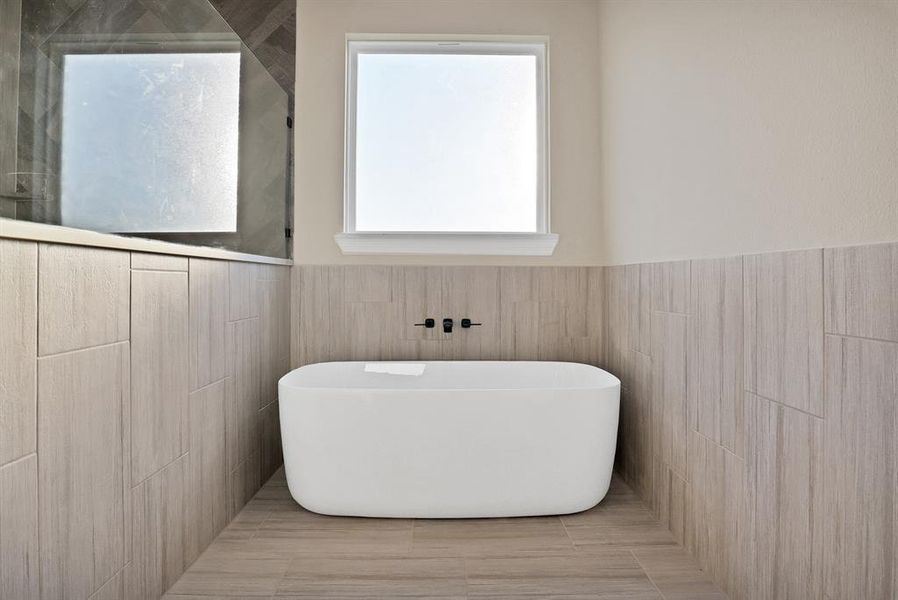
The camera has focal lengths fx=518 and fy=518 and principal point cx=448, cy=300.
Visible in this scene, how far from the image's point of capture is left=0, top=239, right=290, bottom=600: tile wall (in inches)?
37.4

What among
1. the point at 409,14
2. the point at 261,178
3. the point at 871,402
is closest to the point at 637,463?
the point at 871,402

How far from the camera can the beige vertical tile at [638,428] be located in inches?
82.0

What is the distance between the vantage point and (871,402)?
1.00 m

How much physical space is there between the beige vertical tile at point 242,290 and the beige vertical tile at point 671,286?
1611mm

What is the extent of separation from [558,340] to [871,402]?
1696 mm

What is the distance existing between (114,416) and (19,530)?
1.04 ft

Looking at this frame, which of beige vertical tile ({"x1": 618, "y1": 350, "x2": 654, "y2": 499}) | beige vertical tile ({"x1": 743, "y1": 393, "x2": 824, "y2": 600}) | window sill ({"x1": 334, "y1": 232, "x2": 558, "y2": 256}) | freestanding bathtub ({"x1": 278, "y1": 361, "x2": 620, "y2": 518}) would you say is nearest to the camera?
beige vertical tile ({"x1": 743, "y1": 393, "x2": 824, "y2": 600})

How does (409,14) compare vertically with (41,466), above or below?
above

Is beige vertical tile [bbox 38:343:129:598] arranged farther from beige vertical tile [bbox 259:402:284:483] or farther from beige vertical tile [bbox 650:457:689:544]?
beige vertical tile [bbox 650:457:689:544]

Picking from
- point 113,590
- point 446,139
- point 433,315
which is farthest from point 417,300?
point 113,590

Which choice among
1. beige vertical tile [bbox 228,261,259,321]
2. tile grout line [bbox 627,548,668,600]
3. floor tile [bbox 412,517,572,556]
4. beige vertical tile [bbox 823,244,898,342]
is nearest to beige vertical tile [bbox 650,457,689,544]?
tile grout line [bbox 627,548,668,600]

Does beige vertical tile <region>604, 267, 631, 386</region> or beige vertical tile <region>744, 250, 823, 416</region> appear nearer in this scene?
beige vertical tile <region>744, 250, 823, 416</region>

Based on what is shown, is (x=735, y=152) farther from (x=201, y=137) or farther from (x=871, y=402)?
(x=201, y=137)

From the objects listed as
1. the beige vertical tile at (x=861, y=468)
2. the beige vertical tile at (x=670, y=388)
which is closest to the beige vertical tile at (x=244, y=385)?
the beige vertical tile at (x=670, y=388)
